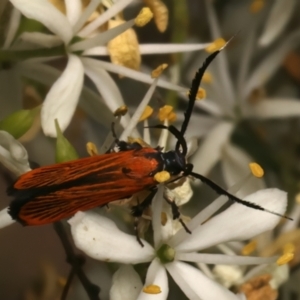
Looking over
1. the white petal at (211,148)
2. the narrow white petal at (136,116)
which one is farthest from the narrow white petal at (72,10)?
the white petal at (211,148)

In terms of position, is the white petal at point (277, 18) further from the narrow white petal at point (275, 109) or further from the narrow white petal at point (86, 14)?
the narrow white petal at point (86, 14)

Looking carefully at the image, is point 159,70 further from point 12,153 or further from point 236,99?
point 236,99

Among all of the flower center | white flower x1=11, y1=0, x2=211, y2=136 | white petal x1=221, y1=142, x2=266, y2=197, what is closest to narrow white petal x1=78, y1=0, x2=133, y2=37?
white flower x1=11, y1=0, x2=211, y2=136

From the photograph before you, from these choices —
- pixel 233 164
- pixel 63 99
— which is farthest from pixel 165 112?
pixel 233 164

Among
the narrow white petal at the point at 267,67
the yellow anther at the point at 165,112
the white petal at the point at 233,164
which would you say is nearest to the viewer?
the yellow anther at the point at 165,112

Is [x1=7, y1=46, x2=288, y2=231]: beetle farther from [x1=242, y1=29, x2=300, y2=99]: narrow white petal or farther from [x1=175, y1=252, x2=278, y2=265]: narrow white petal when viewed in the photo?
[x1=242, y1=29, x2=300, y2=99]: narrow white petal

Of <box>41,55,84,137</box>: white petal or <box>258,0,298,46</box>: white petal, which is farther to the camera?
<box>258,0,298,46</box>: white petal

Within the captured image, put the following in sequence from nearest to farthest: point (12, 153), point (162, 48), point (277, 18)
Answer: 1. point (12, 153)
2. point (162, 48)
3. point (277, 18)
